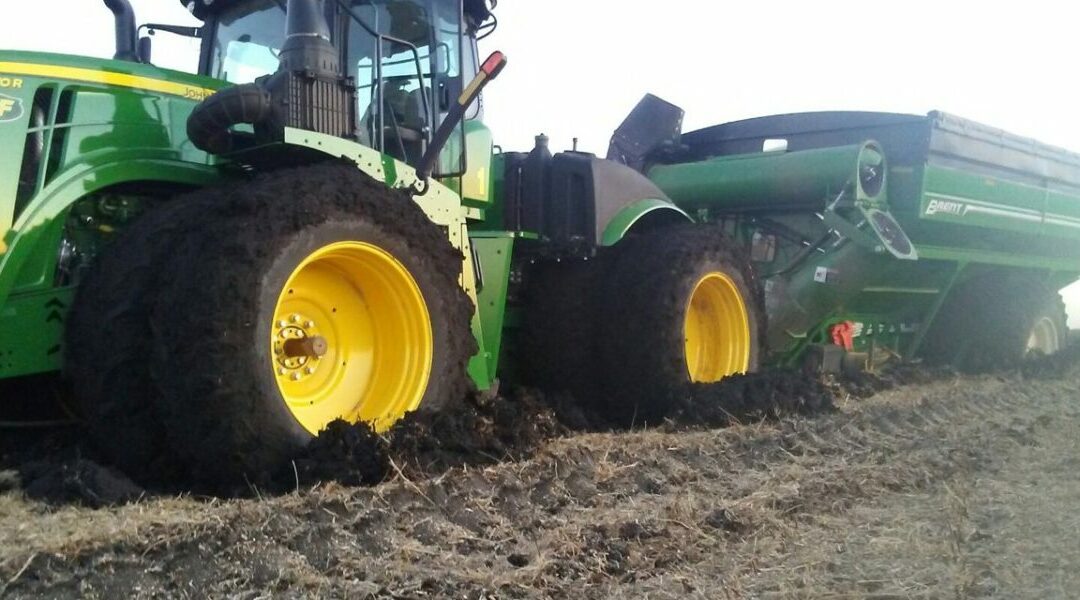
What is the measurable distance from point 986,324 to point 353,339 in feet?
22.3

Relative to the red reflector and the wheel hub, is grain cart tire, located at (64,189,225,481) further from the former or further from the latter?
the red reflector

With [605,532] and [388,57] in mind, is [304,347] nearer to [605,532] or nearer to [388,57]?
[605,532]

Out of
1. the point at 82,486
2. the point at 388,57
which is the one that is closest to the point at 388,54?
the point at 388,57

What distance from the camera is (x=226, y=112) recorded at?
3.77 meters

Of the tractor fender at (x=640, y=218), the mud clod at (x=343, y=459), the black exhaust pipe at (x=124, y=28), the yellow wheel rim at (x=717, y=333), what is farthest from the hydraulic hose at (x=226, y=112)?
the yellow wheel rim at (x=717, y=333)

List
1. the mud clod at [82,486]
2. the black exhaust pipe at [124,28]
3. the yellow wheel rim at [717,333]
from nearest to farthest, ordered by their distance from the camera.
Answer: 1. the mud clod at [82,486]
2. the black exhaust pipe at [124,28]
3. the yellow wheel rim at [717,333]

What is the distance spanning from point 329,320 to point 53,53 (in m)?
1.48

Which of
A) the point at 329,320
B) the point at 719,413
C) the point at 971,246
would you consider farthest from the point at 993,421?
the point at 329,320

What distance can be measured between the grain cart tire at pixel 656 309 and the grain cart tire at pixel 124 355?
2575 millimetres

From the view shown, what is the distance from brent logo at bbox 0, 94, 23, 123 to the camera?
365 centimetres

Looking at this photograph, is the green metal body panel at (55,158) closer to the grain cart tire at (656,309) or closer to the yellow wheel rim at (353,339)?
the yellow wheel rim at (353,339)

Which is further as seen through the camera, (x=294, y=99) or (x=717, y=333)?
(x=717, y=333)

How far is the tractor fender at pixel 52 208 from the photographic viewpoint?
355 centimetres

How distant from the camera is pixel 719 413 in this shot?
5242 millimetres
